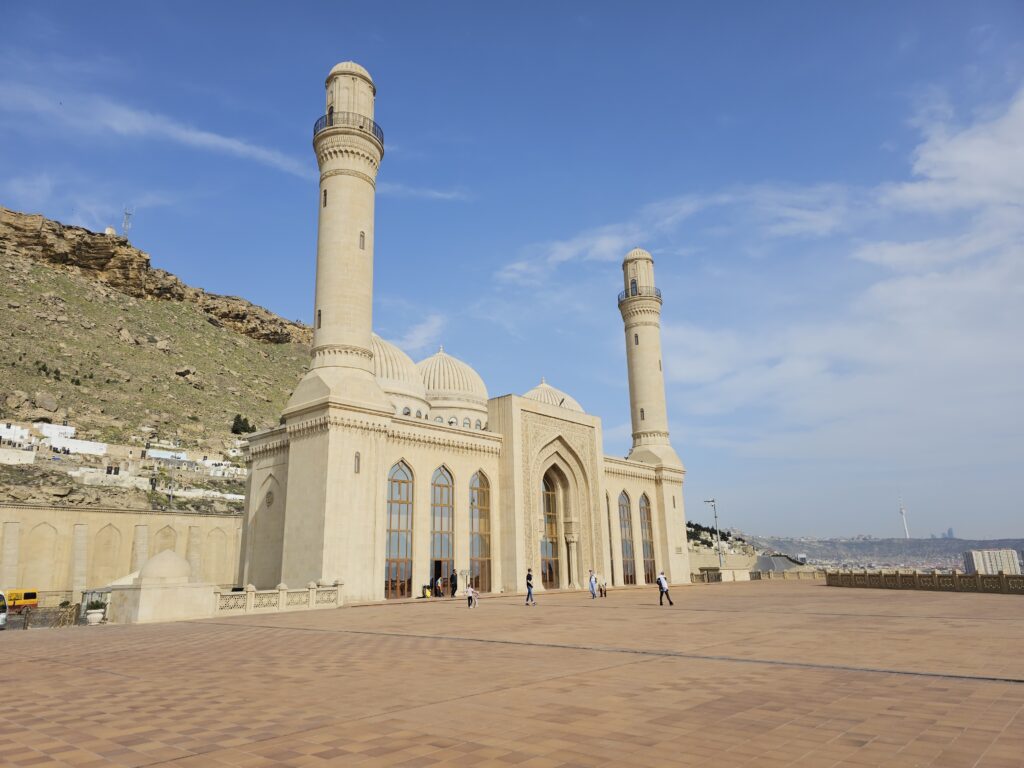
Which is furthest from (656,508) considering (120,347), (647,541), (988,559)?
(988,559)

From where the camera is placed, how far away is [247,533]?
2880 cm

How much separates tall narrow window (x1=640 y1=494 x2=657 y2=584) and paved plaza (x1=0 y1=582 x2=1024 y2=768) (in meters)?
27.9

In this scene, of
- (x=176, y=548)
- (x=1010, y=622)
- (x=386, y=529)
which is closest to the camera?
(x=1010, y=622)

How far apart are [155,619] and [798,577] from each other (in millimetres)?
40268

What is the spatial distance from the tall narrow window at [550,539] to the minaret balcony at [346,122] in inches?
743

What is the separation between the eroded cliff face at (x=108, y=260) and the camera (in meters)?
79.9

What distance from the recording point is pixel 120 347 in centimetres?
7356

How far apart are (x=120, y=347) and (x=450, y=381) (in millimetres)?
49933

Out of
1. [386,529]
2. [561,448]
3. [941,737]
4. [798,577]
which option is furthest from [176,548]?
[941,737]

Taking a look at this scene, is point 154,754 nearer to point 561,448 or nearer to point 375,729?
point 375,729

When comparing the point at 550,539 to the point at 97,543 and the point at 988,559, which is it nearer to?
the point at 97,543

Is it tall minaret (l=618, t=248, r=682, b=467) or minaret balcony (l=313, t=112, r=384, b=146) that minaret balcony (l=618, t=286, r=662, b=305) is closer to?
tall minaret (l=618, t=248, r=682, b=467)

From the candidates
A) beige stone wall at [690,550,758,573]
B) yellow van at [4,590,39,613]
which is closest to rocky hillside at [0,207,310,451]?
yellow van at [4,590,39,613]

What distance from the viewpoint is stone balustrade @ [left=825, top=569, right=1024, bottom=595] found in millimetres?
23375
